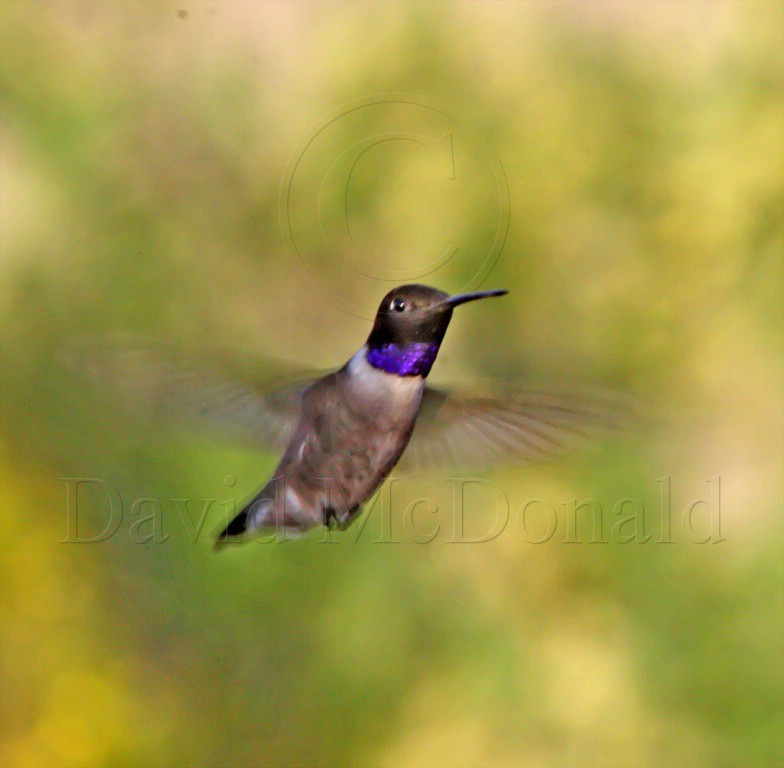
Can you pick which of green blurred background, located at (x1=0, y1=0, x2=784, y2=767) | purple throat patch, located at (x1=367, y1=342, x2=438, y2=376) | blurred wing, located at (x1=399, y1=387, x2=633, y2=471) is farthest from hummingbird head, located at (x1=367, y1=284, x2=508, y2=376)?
green blurred background, located at (x1=0, y1=0, x2=784, y2=767)

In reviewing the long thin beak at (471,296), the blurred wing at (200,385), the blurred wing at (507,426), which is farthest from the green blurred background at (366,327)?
the long thin beak at (471,296)

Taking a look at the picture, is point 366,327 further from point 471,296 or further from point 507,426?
point 471,296

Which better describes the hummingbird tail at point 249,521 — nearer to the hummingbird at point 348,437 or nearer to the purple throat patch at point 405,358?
the hummingbird at point 348,437

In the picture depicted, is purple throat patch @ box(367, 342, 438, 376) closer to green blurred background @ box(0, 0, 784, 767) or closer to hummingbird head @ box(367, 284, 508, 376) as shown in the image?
hummingbird head @ box(367, 284, 508, 376)

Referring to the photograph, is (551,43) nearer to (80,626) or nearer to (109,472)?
(109,472)

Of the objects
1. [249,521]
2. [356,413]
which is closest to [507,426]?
[356,413]
